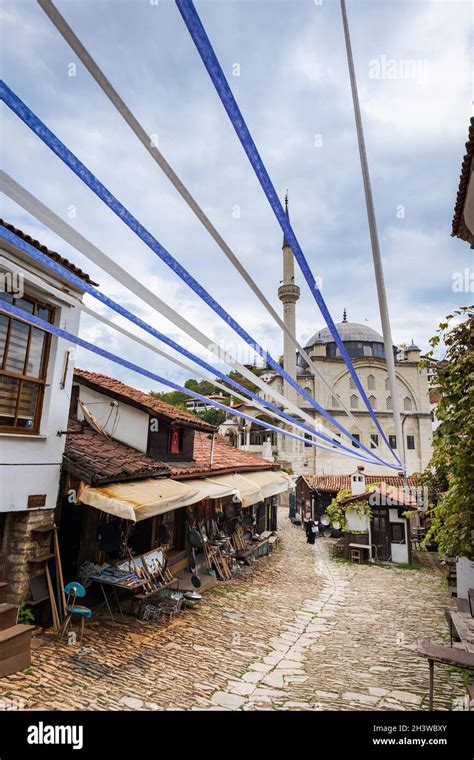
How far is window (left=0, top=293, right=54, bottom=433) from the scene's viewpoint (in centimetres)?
658

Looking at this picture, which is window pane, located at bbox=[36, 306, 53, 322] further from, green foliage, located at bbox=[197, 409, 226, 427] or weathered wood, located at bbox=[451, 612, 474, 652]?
green foliage, located at bbox=[197, 409, 226, 427]

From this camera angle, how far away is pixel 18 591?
21.3ft

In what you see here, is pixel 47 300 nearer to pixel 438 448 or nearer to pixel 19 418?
pixel 19 418

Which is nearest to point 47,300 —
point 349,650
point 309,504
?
point 349,650

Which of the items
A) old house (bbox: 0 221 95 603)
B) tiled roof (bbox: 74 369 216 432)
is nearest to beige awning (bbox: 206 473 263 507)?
tiled roof (bbox: 74 369 216 432)

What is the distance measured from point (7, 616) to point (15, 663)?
562 millimetres

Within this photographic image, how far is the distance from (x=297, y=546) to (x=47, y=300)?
1519 centimetres

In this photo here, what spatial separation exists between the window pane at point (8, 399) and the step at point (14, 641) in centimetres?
289

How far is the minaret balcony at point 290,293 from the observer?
35.8 meters

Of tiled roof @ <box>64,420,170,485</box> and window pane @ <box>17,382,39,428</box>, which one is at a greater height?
window pane @ <box>17,382,39,428</box>

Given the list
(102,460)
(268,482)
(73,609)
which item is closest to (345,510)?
(268,482)

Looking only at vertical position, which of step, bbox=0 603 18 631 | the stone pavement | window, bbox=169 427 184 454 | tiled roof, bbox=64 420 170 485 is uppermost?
window, bbox=169 427 184 454

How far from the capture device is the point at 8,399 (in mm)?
6688
